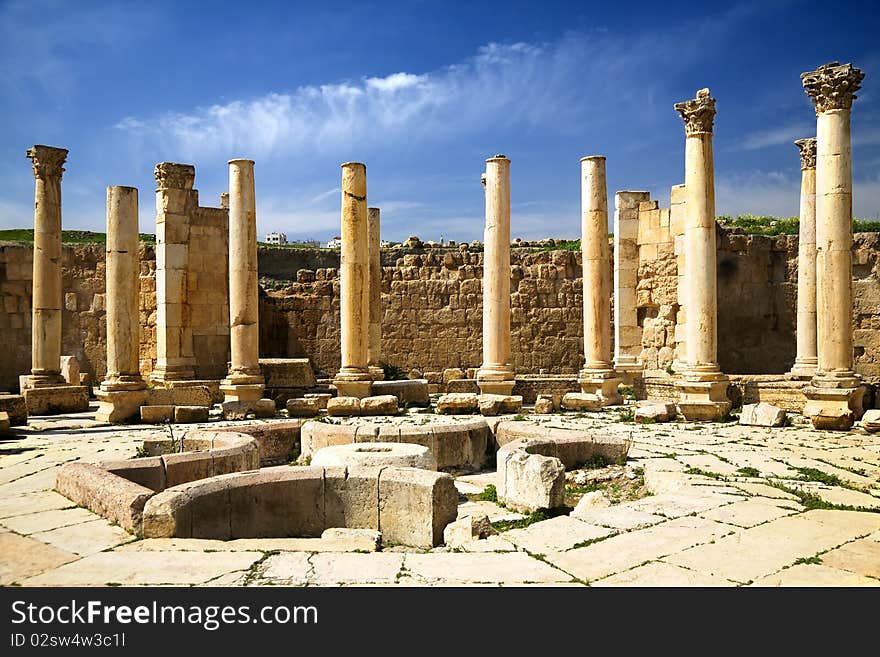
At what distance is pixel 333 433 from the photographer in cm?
1116

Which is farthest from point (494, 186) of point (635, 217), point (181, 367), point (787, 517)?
point (787, 517)

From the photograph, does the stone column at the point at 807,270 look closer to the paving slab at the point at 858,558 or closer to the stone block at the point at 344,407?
the stone block at the point at 344,407

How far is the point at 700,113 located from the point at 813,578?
1243cm

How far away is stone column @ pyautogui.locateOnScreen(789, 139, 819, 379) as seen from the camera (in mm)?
17953

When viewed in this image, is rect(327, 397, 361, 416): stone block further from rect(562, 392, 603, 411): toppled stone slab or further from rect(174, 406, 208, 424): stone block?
rect(562, 392, 603, 411): toppled stone slab

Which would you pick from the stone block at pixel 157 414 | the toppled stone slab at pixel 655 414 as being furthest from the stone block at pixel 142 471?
the toppled stone slab at pixel 655 414

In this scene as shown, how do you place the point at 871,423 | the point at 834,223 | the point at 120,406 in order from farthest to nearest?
1. the point at 120,406
2. the point at 834,223
3. the point at 871,423

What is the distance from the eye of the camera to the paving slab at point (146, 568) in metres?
4.96

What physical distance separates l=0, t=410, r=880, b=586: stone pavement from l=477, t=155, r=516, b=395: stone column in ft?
27.6

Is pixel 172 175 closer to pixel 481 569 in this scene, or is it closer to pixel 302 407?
pixel 302 407

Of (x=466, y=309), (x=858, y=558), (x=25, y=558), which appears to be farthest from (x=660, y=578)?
(x=466, y=309)

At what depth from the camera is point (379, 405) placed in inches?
629

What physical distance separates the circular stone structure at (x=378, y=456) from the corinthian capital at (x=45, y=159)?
12.1m

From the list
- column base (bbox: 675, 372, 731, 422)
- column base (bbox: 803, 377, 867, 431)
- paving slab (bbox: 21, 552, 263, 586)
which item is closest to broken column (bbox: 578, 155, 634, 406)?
column base (bbox: 675, 372, 731, 422)
